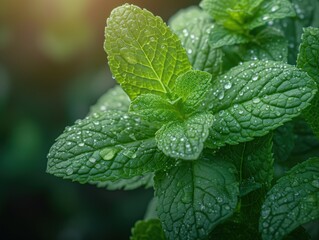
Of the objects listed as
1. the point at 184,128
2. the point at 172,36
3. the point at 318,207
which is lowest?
the point at 318,207

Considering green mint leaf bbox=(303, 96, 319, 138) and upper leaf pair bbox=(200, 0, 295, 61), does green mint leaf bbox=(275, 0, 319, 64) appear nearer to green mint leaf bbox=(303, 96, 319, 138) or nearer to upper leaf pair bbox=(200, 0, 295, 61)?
upper leaf pair bbox=(200, 0, 295, 61)

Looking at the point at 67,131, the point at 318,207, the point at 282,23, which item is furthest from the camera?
the point at 282,23

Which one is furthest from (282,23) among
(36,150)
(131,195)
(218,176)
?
(36,150)

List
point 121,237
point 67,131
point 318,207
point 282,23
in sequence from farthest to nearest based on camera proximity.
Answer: point 121,237, point 282,23, point 67,131, point 318,207

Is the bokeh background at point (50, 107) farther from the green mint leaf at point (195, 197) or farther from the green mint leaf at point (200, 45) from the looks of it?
the green mint leaf at point (195, 197)

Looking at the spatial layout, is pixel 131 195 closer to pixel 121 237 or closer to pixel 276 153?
pixel 121 237

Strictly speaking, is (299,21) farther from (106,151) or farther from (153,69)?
(106,151)

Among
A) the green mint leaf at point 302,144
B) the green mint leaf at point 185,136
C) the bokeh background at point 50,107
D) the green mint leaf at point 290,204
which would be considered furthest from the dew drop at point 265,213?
the bokeh background at point 50,107
